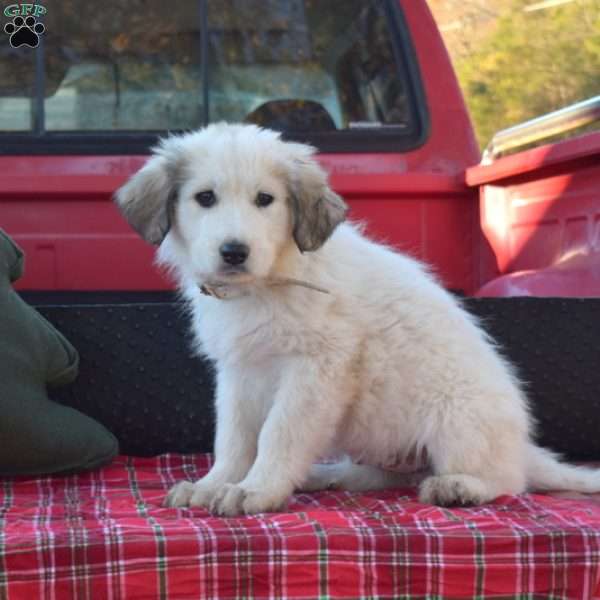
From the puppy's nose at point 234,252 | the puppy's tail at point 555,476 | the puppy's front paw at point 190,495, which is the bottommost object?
the puppy's tail at point 555,476

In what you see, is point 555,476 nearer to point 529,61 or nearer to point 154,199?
point 154,199

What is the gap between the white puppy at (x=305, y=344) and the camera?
3541 mm

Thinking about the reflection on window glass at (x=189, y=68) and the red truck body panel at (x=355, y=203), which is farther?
the reflection on window glass at (x=189, y=68)

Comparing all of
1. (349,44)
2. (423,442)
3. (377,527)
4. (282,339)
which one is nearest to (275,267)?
(282,339)

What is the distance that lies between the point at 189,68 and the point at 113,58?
0.31 meters

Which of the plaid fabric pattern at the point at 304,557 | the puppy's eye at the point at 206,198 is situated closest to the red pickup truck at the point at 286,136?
the plaid fabric pattern at the point at 304,557

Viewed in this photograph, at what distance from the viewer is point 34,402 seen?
156 inches

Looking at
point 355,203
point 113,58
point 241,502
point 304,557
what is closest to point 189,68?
point 113,58

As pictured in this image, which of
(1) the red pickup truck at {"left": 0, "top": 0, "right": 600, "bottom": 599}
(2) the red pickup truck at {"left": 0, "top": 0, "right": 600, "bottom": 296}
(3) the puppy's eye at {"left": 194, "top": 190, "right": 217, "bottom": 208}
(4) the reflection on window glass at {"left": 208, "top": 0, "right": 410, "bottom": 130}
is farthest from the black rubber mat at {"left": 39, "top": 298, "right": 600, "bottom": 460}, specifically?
(4) the reflection on window glass at {"left": 208, "top": 0, "right": 410, "bottom": 130}

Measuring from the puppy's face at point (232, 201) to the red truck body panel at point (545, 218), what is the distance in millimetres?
1101

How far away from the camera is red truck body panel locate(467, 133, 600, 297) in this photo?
14.2 ft

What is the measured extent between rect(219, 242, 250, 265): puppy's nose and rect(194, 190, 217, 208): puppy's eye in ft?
0.63

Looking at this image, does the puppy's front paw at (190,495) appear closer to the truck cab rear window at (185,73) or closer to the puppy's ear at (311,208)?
the puppy's ear at (311,208)

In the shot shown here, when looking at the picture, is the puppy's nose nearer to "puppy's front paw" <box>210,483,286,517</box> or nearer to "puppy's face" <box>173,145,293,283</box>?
"puppy's face" <box>173,145,293,283</box>
